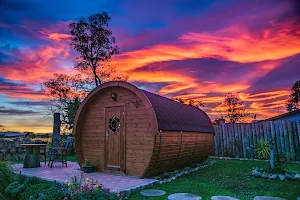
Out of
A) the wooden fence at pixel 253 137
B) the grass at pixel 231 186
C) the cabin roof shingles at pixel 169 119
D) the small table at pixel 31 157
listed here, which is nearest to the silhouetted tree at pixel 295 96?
the wooden fence at pixel 253 137

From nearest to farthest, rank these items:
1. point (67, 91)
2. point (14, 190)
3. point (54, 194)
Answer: point (54, 194)
point (14, 190)
point (67, 91)

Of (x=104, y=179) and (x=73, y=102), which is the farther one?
(x=73, y=102)

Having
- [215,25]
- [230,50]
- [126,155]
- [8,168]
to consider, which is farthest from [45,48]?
[230,50]

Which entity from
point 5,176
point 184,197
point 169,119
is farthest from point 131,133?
point 5,176

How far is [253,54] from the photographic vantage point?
9711 mm

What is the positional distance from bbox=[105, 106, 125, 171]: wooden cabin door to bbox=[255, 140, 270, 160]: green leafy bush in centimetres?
795

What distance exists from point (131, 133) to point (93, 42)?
13564 millimetres

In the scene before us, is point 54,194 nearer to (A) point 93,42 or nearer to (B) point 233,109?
(A) point 93,42

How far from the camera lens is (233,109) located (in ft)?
96.9

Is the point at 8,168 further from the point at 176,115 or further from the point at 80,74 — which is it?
the point at 80,74

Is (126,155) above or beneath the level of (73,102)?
beneath

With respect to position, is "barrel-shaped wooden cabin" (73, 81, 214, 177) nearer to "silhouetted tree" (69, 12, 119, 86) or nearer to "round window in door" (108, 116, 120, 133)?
"round window in door" (108, 116, 120, 133)

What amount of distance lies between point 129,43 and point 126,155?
586 cm

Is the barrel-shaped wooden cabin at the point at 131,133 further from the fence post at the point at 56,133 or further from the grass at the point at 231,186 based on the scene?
the fence post at the point at 56,133
